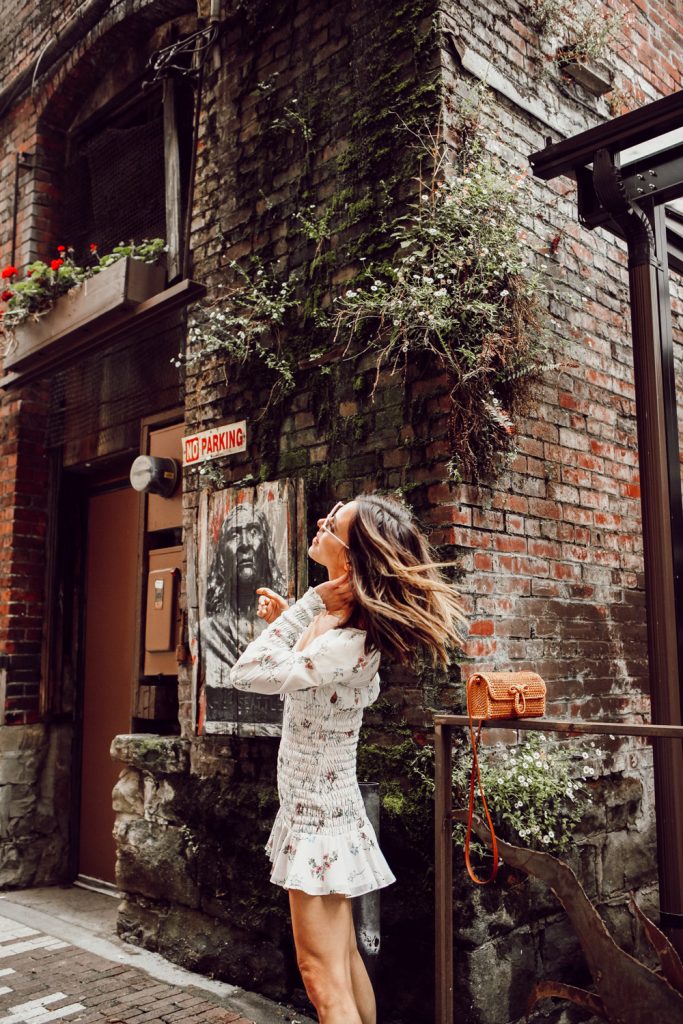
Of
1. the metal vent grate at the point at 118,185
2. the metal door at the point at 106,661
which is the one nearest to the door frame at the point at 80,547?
A: the metal door at the point at 106,661

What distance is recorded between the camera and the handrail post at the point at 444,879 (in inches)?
105

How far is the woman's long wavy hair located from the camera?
99.9 inches

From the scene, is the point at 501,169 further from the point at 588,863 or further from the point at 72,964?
the point at 72,964

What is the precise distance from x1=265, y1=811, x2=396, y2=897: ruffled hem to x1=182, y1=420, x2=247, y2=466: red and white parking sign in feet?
6.72

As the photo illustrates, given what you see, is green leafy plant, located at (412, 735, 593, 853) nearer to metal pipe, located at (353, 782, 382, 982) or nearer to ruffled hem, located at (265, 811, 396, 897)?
metal pipe, located at (353, 782, 382, 982)

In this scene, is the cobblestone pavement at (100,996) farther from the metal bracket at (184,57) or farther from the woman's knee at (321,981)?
the metal bracket at (184,57)

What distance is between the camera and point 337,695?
102 inches

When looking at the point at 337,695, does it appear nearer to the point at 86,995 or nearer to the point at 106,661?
the point at 86,995

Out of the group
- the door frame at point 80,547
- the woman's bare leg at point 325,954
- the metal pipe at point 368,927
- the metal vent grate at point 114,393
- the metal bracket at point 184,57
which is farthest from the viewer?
the door frame at point 80,547

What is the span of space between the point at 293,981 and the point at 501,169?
11.4ft

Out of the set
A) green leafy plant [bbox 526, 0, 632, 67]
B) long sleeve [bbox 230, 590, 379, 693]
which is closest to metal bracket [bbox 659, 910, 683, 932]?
long sleeve [bbox 230, 590, 379, 693]

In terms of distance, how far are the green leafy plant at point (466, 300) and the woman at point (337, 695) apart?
0.84 metres

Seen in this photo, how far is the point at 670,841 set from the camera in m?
3.05

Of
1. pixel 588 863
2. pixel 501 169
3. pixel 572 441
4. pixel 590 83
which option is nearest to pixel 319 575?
pixel 572 441
